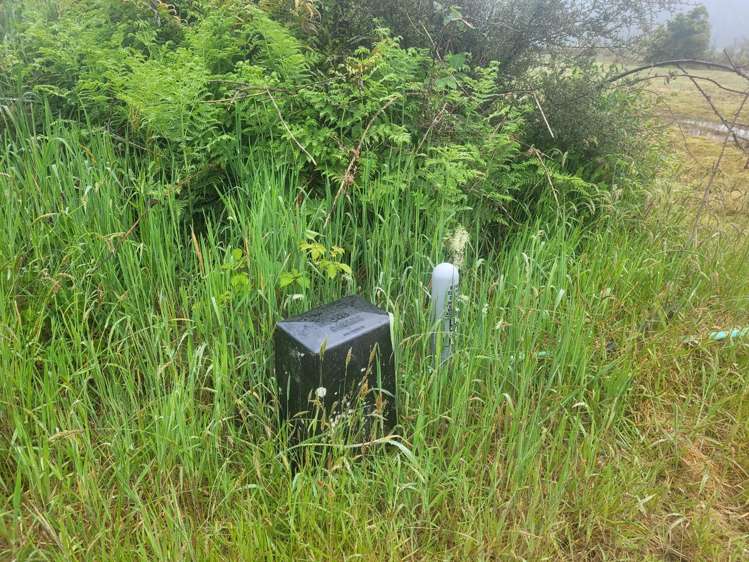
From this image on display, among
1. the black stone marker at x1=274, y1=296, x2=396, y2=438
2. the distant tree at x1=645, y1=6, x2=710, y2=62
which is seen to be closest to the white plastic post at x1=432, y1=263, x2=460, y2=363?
the black stone marker at x1=274, y1=296, x2=396, y2=438

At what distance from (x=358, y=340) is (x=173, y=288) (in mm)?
1015

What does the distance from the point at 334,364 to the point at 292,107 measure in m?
1.76

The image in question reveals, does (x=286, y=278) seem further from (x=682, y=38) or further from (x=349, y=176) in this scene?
(x=682, y=38)

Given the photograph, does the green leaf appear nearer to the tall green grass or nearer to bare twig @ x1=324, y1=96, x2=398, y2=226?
the tall green grass

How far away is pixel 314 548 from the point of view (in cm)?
168

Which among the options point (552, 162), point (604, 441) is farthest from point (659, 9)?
point (604, 441)

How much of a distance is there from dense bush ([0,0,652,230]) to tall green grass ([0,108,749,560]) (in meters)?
0.16

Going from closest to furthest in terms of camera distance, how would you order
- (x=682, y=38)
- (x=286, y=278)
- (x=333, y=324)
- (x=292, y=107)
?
(x=333, y=324)
(x=286, y=278)
(x=292, y=107)
(x=682, y=38)

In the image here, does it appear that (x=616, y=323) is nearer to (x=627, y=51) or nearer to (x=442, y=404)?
(x=442, y=404)

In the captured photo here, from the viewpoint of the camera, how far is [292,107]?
10.0ft

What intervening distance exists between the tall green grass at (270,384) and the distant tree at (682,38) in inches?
88.0

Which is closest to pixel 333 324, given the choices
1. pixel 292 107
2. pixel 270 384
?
pixel 270 384

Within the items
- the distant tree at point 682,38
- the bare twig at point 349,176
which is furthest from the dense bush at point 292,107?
the distant tree at point 682,38

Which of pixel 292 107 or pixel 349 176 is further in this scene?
pixel 292 107
